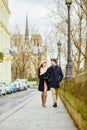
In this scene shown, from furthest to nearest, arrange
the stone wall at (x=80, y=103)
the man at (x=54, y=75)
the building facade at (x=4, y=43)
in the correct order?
the building facade at (x=4, y=43) → the man at (x=54, y=75) → the stone wall at (x=80, y=103)

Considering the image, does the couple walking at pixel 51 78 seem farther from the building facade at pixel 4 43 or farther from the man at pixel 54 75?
the building facade at pixel 4 43

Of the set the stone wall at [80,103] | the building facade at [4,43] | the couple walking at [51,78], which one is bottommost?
the stone wall at [80,103]

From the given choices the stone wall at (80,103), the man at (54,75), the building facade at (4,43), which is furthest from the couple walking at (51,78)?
the building facade at (4,43)

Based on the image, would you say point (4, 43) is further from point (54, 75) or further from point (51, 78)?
point (54, 75)

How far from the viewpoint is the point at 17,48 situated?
365 feet

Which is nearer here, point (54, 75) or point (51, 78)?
point (54, 75)

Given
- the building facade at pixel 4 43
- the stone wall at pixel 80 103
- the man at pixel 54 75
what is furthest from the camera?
the building facade at pixel 4 43

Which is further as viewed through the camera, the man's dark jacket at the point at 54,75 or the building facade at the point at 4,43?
the building facade at the point at 4,43

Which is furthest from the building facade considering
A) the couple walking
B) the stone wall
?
the stone wall

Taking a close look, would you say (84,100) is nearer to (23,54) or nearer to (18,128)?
(18,128)

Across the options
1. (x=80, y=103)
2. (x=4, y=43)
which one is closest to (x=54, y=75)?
(x=80, y=103)

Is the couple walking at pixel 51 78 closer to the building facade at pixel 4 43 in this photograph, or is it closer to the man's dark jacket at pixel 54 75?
the man's dark jacket at pixel 54 75

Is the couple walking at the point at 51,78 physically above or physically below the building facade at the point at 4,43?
below

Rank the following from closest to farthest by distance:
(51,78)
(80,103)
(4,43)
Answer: (80,103) < (51,78) < (4,43)
